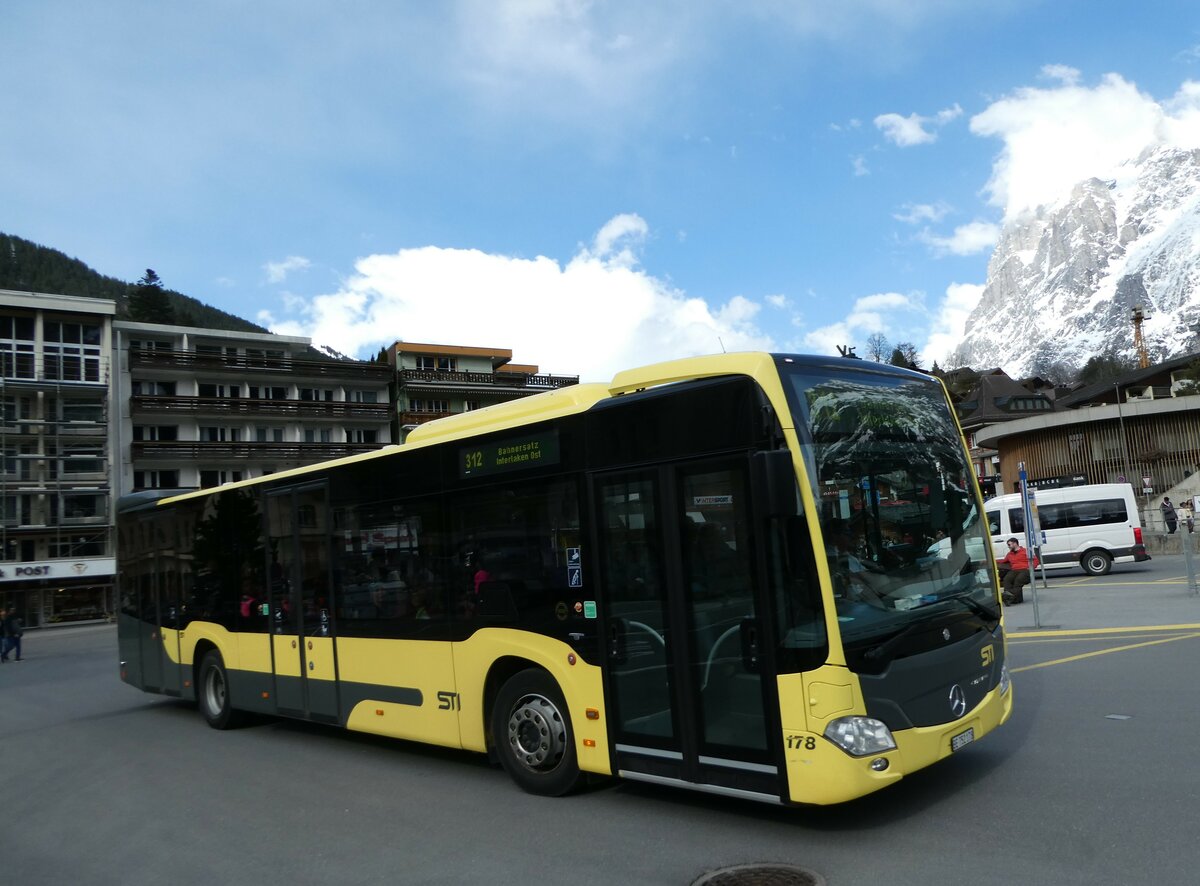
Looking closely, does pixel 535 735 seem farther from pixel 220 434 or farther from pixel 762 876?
pixel 220 434

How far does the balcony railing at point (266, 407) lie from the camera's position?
58.3 m

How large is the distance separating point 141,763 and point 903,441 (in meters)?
8.47

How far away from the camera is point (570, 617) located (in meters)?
7.34

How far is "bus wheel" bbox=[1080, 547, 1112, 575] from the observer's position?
93.1ft

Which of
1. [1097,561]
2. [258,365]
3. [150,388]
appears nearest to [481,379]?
[258,365]

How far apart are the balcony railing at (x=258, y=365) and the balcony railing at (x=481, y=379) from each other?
2635mm

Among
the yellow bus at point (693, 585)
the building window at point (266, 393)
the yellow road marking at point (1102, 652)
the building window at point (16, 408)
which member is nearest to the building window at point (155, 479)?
the building window at point (16, 408)

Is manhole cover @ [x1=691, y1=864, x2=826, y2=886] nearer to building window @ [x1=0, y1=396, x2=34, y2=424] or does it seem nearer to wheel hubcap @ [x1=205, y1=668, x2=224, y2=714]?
wheel hubcap @ [x1=205, y1=668, x2=224, y2=714]

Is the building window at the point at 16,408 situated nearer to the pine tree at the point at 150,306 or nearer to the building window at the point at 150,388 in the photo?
the building window at the point at 150,388

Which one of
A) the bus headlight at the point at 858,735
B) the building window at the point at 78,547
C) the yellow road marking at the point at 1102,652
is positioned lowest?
the yellow road marking at the point at 1102,652

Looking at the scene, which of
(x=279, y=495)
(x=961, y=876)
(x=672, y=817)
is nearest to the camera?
(x=961, y=876)

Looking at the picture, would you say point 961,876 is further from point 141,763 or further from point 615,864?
point 141,763

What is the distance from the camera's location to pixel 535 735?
7.68 meters

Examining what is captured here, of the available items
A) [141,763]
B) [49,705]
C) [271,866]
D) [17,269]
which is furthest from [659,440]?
[17,269]
